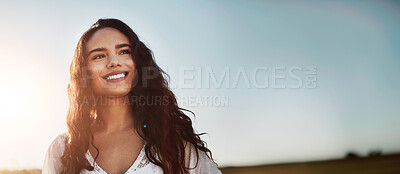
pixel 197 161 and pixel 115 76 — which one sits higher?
pixel 115 76

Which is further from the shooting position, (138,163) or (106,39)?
(106,39)

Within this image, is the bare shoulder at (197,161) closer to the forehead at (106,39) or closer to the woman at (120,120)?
the woman at (120,120)

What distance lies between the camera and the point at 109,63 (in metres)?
1.90

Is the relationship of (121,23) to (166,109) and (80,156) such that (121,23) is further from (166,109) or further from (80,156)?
(80,156)

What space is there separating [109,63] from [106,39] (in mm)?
164

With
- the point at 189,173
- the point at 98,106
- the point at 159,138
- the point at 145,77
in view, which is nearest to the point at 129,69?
the point at 145,77

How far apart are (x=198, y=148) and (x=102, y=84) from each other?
69cm

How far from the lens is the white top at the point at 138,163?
1.83m

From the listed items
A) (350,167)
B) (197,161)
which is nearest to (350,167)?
(350,167)

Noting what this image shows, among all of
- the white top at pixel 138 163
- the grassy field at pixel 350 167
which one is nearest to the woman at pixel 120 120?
the white top at pixel 138 163

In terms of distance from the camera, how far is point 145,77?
204cm

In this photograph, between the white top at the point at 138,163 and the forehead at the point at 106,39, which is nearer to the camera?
the white top at the point at 138,163

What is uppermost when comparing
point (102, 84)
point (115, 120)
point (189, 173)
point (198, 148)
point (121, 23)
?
point (121, 23)

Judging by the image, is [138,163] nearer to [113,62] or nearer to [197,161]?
[197,161]
